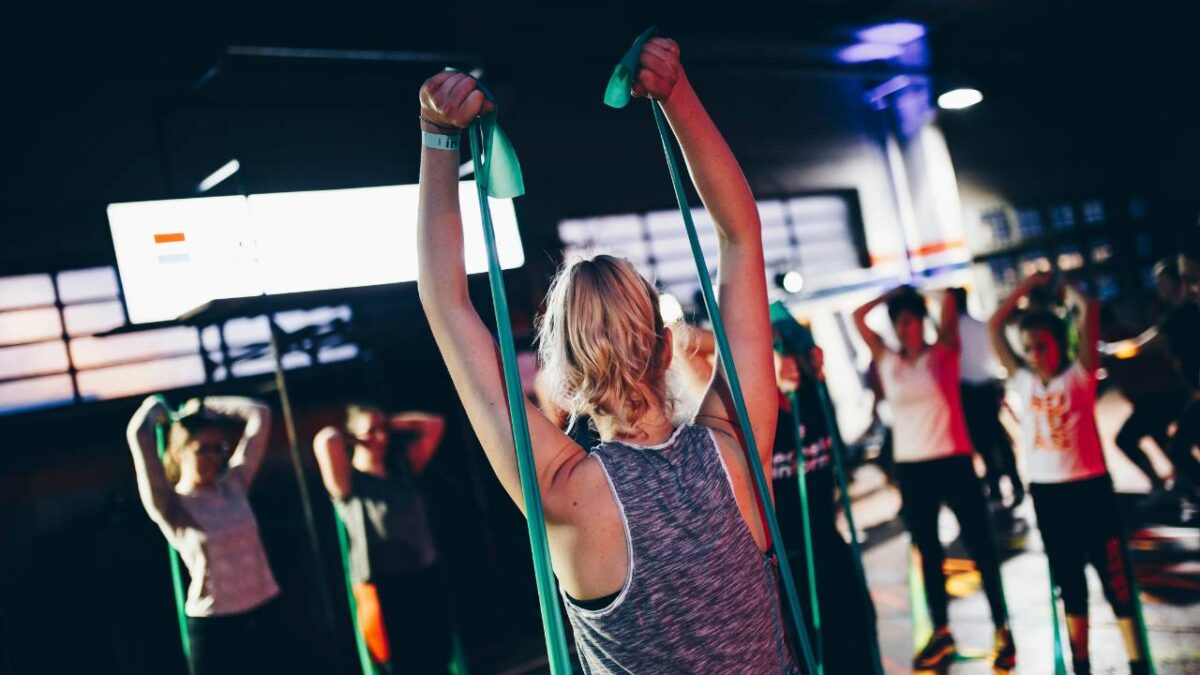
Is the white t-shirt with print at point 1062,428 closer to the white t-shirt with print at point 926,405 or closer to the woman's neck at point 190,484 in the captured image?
the white t-shirt with print at point 926,405

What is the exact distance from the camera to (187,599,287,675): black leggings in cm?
321

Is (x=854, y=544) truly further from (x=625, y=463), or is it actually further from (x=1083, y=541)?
(x=625, y=463)

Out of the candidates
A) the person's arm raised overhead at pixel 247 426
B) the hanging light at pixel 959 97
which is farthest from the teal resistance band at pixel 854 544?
the hanging light at pixel 959 97

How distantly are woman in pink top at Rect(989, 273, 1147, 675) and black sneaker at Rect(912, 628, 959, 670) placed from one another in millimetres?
611

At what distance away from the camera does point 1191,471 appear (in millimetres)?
4688

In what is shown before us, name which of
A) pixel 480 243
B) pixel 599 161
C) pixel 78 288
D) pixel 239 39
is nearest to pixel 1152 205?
pixel 599 161

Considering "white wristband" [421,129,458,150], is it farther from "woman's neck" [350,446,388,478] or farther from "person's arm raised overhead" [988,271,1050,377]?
"woman's neck" [350,446,388,478]

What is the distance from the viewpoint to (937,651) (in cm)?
345

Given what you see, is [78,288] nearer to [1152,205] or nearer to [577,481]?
[577,481]

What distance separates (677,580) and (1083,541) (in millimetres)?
2404

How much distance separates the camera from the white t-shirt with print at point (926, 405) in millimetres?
3340

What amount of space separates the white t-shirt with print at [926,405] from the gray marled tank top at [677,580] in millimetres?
2619

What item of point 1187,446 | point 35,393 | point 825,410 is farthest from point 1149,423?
point 35,393

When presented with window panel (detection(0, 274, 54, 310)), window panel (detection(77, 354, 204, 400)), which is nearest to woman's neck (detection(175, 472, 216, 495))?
window panel (detection(77, 354, 204, 400))
